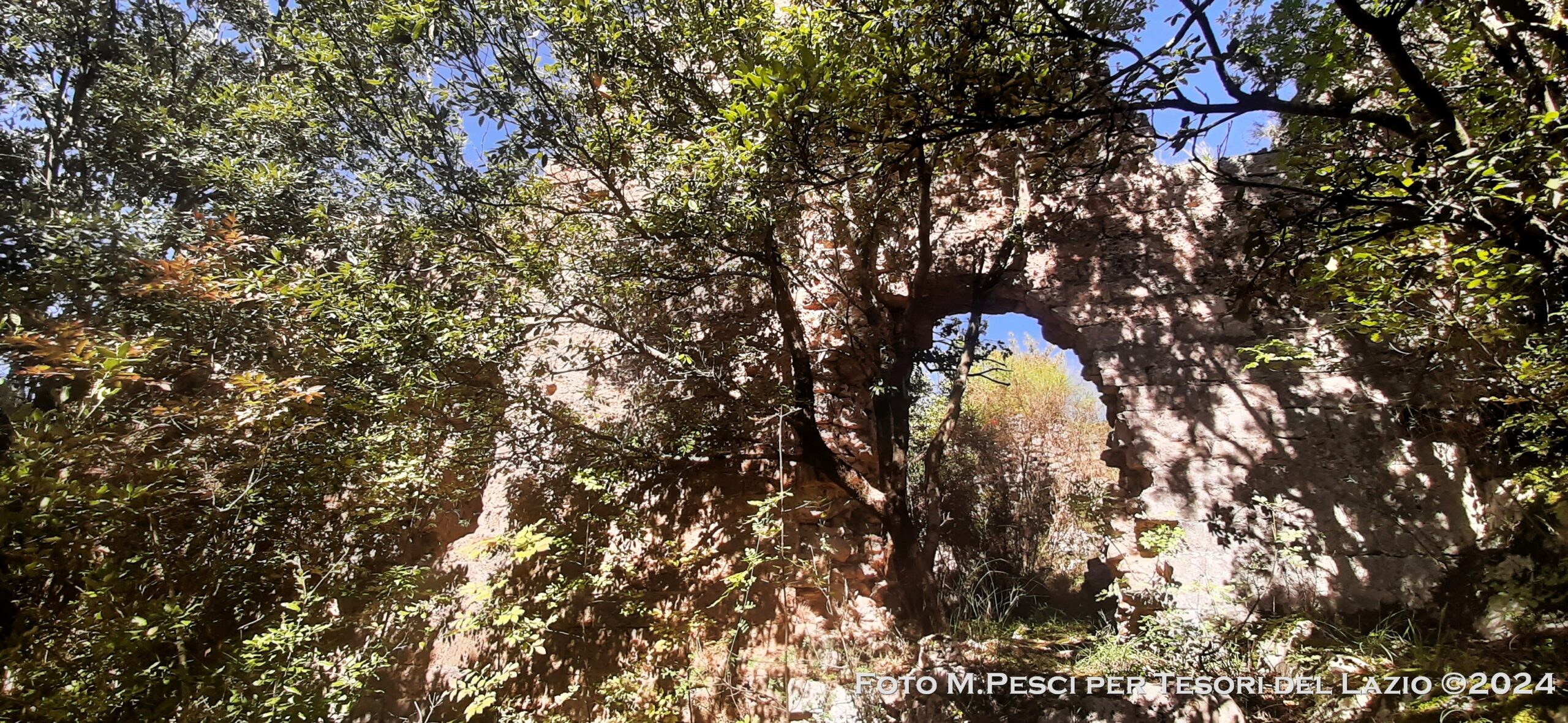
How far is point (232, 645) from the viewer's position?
3.24 m

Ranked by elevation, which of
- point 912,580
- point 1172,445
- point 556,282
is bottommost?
point 912,580

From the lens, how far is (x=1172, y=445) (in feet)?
15.5

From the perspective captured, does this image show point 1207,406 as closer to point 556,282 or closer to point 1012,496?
point 1012,496

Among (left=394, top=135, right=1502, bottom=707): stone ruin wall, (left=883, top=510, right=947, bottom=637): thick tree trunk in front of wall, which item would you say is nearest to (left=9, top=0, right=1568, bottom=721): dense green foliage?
(left=883, top=510, right=947, bottom=637): thick tree trunk in front of wall

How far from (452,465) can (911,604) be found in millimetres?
3581

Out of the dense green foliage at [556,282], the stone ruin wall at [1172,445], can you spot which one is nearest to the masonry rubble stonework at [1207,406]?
the stone ruin wall at [1172,445]

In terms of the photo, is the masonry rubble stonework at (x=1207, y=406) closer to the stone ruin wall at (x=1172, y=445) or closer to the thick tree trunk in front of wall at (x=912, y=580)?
the stone ruin wall at (x=1172, y=445)

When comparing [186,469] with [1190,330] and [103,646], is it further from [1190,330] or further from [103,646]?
[1190,330]

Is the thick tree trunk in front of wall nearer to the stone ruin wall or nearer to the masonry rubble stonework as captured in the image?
the stone ruin wall

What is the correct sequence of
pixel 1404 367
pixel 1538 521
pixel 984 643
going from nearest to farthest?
1. pixel 1538 521
2. pixel 1404 367
3. pixel 984 643

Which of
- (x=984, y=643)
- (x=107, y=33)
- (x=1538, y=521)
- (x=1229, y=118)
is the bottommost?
(x=984, y=643)

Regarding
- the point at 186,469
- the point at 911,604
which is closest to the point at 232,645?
the point at 186,469

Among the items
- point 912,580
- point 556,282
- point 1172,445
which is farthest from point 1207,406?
point 556,282

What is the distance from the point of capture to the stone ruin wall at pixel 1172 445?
Result: 4090mm
